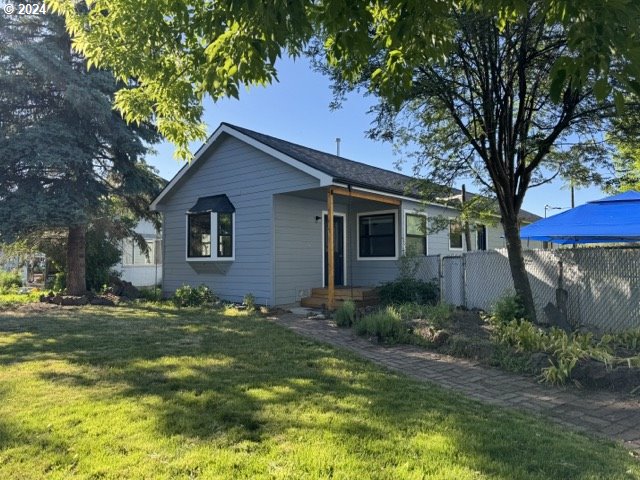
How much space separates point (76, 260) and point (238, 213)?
19.2ft

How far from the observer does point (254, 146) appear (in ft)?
38.6

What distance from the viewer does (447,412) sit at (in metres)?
3.90

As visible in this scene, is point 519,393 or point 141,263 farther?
point 141,263

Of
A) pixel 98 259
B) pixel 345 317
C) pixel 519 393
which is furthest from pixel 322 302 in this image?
pixel 98 259

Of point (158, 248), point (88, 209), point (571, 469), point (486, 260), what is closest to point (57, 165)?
point (88, 209)

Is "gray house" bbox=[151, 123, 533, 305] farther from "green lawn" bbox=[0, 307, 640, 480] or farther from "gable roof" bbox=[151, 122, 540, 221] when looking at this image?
"green lawn" bbox=[0, 307, 640, 480]

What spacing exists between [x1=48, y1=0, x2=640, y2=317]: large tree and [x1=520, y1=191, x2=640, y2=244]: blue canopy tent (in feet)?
1.88

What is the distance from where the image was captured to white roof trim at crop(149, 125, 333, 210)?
10.2 m

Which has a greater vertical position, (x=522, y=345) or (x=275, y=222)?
(x=275, y=222)

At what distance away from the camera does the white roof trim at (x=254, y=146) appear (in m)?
10.2

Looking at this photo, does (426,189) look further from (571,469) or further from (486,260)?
(571,469)

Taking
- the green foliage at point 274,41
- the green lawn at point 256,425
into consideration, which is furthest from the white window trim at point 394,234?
the green foliage at point 274,41

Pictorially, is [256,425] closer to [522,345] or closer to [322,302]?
[522,345]

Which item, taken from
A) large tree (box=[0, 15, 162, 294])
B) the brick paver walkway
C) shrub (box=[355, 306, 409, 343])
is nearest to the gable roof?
large tree (box=[0, 15, 162, 294])
